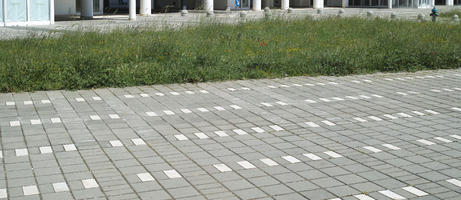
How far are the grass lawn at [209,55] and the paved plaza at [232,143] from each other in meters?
0.54

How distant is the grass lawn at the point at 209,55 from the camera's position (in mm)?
11789

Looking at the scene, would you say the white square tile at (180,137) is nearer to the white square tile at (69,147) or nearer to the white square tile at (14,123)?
the white square tile at (69,147)

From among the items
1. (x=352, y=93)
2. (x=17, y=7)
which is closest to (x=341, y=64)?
(x=352, y=93)

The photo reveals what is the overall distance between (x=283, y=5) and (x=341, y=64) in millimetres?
34840

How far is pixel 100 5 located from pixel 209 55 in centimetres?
2620

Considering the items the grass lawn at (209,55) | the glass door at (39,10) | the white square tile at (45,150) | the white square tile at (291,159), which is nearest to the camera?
the white square tile at (291,159)

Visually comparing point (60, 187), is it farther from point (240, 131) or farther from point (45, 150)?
point (240, 131)

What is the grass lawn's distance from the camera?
11789 mm

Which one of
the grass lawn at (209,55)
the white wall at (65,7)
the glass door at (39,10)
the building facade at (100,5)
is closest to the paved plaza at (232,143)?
the grass lawn at (209,55)

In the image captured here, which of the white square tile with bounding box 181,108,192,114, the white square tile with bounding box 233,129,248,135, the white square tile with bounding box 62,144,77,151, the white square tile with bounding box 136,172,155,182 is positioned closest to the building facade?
the white square tile with bounding box 181,108,192,114

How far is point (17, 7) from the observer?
27.7 m

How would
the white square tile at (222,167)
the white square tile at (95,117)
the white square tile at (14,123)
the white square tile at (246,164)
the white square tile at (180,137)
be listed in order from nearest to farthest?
1. the white square tile at (222,167)
2. the white square tile at (246,164)
3. the white square tile at (180,137)
4. the white square tile at (14,123)
5. the white square tile at (95,117)

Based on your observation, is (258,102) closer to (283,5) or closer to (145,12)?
(145,12)

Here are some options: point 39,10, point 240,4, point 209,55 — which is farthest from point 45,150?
point 240,4
